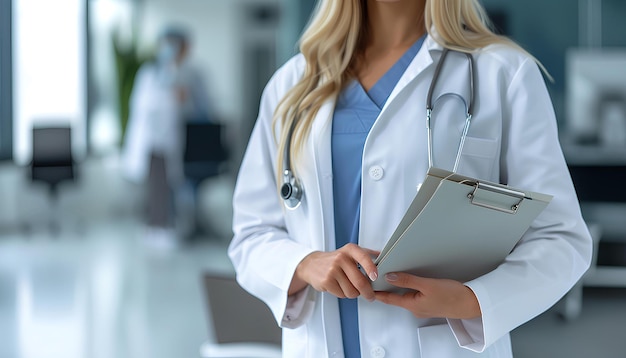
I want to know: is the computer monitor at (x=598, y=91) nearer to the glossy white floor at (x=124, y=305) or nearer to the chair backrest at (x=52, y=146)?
the glossy white floor at (x=124, y=305)

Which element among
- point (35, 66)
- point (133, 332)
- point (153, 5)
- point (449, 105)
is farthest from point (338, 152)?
point (153, 5)

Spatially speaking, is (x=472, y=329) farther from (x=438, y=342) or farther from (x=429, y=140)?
(x=429, y=140)

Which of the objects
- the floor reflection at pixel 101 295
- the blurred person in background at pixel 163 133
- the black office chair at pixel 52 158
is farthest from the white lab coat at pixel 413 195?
the black office chair at pixel 52 158

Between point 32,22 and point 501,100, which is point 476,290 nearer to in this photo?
point 501,100

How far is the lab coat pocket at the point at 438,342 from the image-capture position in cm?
125

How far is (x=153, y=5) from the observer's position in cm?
1057

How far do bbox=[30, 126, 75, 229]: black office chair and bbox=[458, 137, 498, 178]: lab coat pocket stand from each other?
23.6 feet

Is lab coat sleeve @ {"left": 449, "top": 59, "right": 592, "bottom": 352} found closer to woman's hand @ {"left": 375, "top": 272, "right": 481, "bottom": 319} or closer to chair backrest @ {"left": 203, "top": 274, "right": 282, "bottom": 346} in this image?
woman's hand @ {"left": 375, "top": 272, "right": 481, "bottom": 319}

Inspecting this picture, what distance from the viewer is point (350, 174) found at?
52.4 inches

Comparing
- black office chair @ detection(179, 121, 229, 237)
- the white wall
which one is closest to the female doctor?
black office chair @ detection(179, 121, 229, 237)

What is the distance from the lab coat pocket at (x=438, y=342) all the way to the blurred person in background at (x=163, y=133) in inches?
226

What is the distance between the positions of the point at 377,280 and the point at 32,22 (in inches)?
331

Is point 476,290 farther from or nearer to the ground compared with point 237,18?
nearer to the ground

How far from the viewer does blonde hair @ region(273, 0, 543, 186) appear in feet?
4.33
